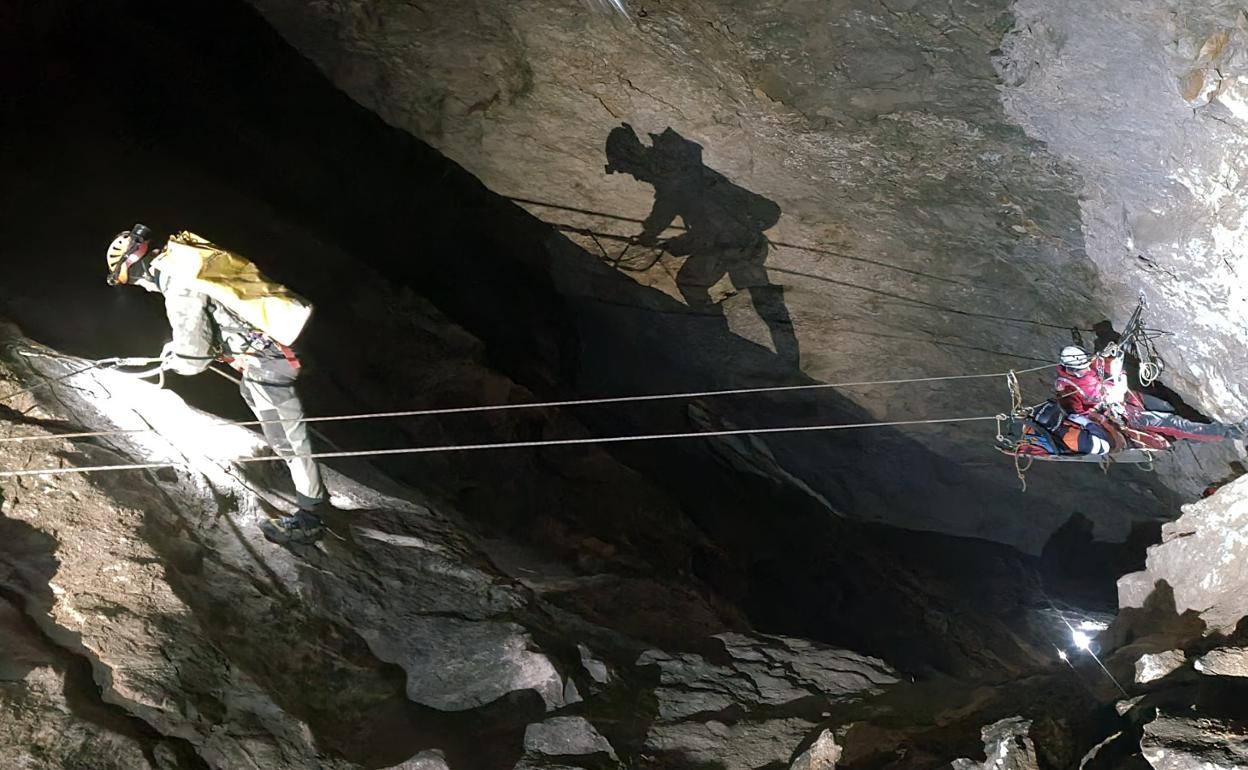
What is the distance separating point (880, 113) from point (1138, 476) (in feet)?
25.2

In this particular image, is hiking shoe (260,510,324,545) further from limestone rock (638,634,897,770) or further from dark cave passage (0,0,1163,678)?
limestone rock (638,634,897,770)

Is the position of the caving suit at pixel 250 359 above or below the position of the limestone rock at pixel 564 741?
above

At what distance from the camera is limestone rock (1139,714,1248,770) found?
432 centimetres

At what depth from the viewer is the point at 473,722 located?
5363 mm

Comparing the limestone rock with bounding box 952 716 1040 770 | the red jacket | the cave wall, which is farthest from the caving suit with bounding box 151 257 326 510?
the red jacket

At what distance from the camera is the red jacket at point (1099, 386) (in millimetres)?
7078

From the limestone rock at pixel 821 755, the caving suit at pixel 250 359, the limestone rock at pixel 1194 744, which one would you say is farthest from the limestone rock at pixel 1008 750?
the caving suit at pixel 250 359

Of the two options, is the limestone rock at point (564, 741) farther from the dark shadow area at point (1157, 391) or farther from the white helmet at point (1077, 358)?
the dark shadow area at point (1157, 391)

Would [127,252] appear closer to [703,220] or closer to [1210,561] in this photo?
[703,220]

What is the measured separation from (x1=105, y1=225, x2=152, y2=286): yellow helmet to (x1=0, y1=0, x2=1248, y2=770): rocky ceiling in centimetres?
124

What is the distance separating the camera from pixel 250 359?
5.59 metres

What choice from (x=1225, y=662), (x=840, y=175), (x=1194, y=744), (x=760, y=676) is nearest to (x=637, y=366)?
(x=840, y=175)

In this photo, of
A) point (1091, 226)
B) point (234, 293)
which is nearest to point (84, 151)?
point (234, 293)

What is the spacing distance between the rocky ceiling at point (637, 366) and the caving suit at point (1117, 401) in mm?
516
